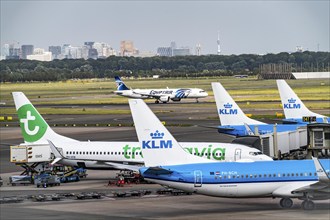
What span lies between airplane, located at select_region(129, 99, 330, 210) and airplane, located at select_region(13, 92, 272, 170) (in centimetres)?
1239

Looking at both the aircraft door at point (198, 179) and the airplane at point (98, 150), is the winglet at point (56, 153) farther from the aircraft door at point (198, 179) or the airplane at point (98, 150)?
the aircraft door at point (198, 179)

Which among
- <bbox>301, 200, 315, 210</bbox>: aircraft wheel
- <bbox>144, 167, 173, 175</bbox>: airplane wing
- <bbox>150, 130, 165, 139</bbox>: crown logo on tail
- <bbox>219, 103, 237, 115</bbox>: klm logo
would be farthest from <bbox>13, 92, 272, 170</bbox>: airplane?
<bbox>219, 103, 237, 115</bbox>: klm logo

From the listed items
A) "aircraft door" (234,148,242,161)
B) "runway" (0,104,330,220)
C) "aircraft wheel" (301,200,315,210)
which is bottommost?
"runway" (0,104,330,220)

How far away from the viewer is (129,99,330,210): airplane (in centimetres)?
5491

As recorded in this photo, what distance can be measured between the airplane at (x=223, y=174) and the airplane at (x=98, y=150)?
1239 cm

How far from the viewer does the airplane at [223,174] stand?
180ft

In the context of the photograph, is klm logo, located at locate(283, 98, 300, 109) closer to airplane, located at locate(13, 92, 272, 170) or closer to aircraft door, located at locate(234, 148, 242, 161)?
airplane, located at locate(13, 92, 272, 170)

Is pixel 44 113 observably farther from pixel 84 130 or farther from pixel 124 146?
pixel 124 146

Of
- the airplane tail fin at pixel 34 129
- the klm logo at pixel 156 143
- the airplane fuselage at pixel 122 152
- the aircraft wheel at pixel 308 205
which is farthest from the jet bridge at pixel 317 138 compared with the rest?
the airplane tail fin at pixel 34 129

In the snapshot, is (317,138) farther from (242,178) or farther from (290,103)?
(290,103)

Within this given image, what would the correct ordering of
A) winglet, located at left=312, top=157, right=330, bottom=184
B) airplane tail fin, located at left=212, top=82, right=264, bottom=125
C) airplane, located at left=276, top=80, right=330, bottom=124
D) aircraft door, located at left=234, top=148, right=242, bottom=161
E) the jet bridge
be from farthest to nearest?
airplane, located at left=276, top=80, right=330, bottom=124
airplane tail fin, located at left=212, top=82, right=264, bottom=125
aircraft door, located at left=234, top=148, right=242, bottom=161
the jet bridge
winglet, located at left=312, top=157, right=330, bottom=184

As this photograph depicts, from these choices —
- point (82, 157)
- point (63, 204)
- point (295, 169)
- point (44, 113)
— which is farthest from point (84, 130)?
point (295, 169)

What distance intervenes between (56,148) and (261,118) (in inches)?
2980

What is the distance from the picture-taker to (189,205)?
59719 mm
